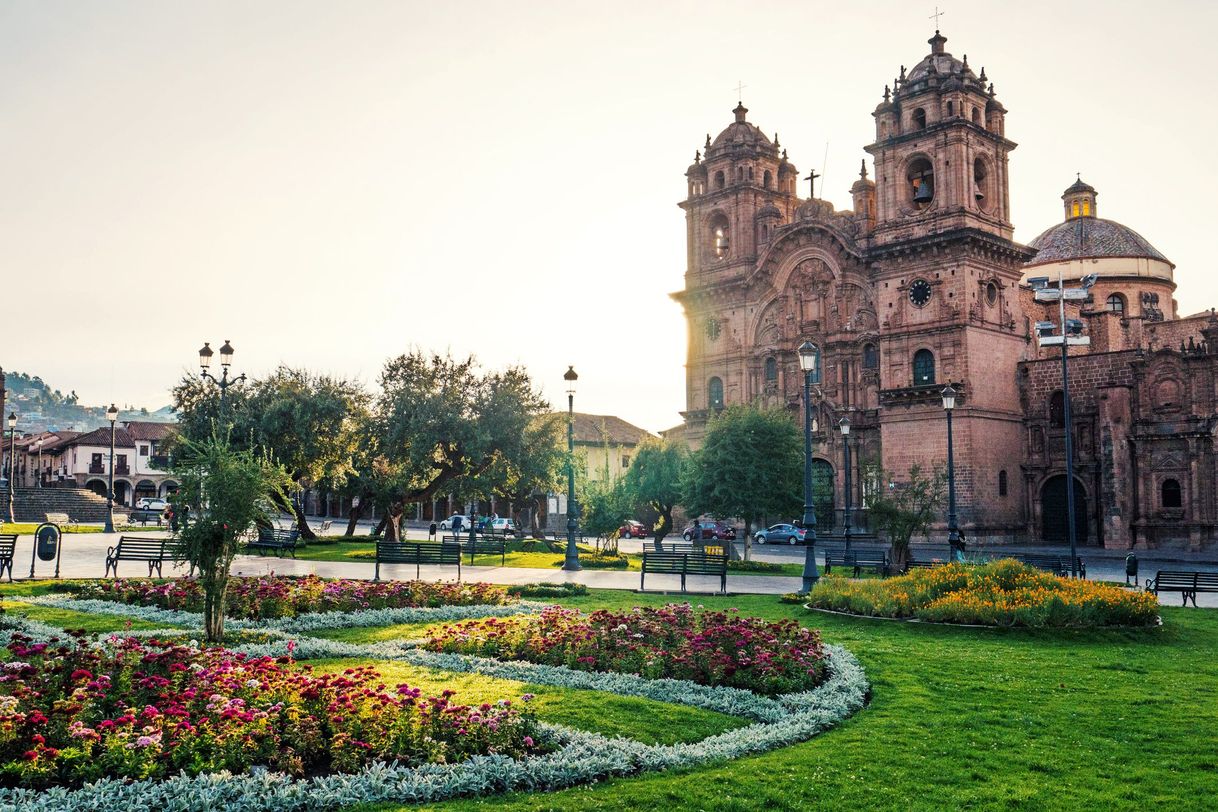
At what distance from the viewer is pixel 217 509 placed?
46.3 ft

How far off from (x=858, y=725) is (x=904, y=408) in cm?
4204

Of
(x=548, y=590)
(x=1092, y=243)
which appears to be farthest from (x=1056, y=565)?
(x=1092, y=243)

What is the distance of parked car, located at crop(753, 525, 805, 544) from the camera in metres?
52.8

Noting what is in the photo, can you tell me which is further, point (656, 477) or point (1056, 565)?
point (656, 477)

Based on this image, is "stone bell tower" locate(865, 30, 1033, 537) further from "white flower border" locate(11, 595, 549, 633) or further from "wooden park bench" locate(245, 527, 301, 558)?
"white flower border" locate(11, 595, 549, 633)

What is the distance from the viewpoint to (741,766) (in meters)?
8.66

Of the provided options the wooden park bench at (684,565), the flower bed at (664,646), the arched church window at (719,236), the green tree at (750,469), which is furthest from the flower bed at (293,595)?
the arched church window at (719,236)

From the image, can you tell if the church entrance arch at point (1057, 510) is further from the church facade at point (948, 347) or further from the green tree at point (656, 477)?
the green tree at point (656, 477)

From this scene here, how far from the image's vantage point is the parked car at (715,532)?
52.1m

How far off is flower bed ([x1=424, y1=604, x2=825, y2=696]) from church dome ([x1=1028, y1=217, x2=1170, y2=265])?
57.4 m

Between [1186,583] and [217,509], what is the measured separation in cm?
2108

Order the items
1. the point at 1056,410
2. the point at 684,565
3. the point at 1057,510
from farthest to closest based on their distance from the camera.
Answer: the point at 1056,410
the point at 1057,510
the point at 684,565

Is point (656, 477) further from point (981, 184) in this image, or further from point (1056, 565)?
point (1056, 565)

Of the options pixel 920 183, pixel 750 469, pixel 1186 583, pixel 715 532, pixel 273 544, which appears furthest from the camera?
pixel 715 532
